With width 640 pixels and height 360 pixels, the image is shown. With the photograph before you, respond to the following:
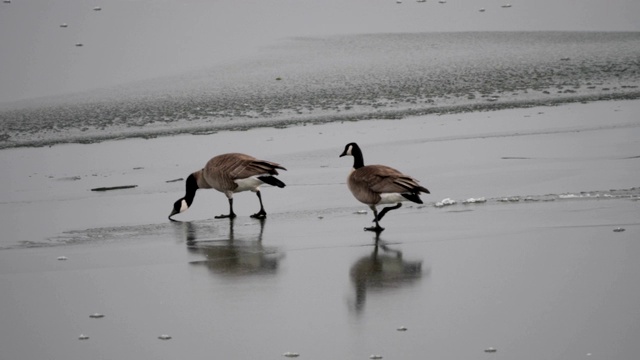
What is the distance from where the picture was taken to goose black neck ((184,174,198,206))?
13.1 meters

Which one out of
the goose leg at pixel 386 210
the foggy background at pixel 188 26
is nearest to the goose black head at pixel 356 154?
the goose leg at pixel 386 210

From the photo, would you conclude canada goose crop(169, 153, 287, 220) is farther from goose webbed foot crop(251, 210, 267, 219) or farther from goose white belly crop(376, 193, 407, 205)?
goose white belly crop(376, 193, 407, 205)

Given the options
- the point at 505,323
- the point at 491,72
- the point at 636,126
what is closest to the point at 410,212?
the point at 505,323

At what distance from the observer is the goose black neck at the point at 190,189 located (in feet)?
43.0

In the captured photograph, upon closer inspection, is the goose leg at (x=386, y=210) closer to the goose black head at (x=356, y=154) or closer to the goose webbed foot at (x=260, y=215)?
the goose black head at (x=356, y=154)

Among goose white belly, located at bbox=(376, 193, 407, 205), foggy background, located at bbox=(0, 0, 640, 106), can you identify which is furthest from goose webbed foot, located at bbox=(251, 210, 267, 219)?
foggy background, located at bbox=(0, 0, 640, 106)

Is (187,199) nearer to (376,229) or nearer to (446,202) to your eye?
(376,229)

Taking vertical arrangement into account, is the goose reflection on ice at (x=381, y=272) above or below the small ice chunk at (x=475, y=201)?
below

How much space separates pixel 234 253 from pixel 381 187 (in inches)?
61.1

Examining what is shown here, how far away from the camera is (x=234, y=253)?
1060 centimetres

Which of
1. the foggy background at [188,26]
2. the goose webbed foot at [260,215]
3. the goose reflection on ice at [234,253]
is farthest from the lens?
the foggy background at [188,26]

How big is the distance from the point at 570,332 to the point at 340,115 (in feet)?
39.8

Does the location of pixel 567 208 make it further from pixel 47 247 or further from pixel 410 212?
pixel 47 247

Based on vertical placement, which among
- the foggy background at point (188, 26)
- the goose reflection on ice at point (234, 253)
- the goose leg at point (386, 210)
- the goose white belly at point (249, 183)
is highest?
the foggy background at point (188, 26)
